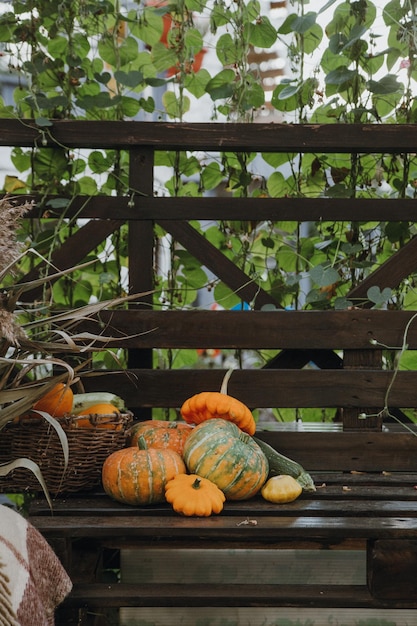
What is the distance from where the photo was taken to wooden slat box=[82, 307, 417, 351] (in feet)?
6.72

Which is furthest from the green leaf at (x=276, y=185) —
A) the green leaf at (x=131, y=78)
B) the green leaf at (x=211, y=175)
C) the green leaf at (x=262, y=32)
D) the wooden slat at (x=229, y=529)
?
the wooden slat at (x=229, y=529)

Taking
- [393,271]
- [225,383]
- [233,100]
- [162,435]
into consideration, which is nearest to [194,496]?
[162,435]

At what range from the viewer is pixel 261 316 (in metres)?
2.06

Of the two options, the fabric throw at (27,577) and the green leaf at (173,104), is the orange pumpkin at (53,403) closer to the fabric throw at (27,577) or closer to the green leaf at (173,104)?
the fabric throw at (27,577)

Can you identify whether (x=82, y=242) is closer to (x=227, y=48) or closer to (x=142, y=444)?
(x=142, y=444)

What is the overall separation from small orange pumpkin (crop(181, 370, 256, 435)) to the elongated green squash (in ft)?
0.26

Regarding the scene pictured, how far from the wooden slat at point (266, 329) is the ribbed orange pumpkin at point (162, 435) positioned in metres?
0.23

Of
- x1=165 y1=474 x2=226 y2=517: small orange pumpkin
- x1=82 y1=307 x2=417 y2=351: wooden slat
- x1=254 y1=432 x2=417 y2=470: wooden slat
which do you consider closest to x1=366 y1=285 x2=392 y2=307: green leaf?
x1=82 y1=307 x2=417 y2=351: wooden slat

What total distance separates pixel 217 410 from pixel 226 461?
180mm

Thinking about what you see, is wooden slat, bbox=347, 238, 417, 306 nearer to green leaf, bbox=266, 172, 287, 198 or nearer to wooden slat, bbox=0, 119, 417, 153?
wooden slat, bbox=0, 119, 417, 153

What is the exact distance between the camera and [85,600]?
154 centimetres

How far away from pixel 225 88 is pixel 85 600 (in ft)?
5.34

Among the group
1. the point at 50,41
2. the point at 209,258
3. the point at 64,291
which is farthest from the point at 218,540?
the point at 50,41

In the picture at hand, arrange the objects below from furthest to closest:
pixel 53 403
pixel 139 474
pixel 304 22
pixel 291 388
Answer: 1. pixel 304 22
2. pixel 291 388
3. pixel 53 403
4. pixel 139 474
